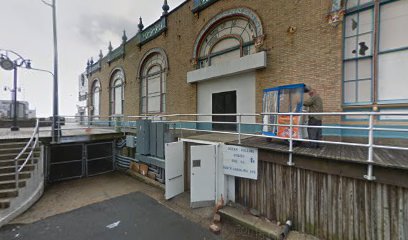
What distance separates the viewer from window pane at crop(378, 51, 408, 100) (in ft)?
18.1

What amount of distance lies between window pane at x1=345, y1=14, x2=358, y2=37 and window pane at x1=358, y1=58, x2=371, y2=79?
3.22 feet

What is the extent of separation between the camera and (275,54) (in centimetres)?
767

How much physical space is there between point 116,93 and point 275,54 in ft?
50.6

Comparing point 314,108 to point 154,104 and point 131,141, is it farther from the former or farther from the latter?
point 154,104

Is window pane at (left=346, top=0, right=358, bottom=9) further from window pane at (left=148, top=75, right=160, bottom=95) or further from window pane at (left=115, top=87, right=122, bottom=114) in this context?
window pane at (left=115, top=87, right=122, bottom=114)

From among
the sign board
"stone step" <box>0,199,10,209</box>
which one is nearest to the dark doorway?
the sign board

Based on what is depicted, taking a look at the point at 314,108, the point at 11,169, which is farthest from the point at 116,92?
the point at 314,108

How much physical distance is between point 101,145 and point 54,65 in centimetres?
486

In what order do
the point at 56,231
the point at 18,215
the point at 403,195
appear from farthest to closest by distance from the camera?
the point at 18,215 < the point at 56,231 < the point at 403,195

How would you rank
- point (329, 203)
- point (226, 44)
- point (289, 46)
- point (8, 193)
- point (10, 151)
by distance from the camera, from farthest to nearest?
point (226, 44), point (10, 151), point (289, 46), point (8, 193), point (329, 203)

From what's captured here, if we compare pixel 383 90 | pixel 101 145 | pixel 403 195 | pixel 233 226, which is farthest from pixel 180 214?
pixel 101 145

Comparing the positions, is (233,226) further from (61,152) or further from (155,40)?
(155,40)

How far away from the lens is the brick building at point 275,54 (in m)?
5.82

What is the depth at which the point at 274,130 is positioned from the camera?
5371mm
